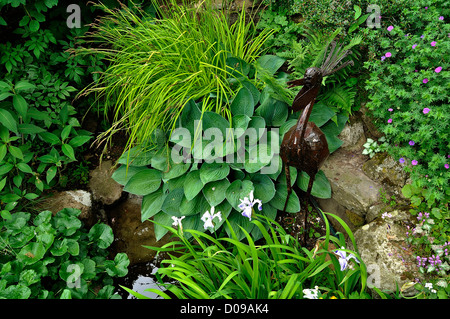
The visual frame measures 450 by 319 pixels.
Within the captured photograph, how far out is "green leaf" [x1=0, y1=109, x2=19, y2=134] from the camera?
7.00 ft

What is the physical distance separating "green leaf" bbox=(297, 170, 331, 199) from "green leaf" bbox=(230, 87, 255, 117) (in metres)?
0.60

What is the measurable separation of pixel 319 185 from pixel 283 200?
0.28 metres

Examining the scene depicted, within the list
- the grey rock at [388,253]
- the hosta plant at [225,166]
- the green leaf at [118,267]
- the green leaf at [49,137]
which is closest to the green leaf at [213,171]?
the hosta plant at [225,166]

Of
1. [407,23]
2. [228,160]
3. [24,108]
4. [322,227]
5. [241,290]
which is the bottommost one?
[322,227]

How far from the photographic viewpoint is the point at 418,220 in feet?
6.78

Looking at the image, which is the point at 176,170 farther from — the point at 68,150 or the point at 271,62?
the point at 271,62

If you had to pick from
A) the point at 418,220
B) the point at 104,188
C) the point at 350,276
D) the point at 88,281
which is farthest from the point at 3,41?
the point at 418,220

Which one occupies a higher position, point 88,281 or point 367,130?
point 367,130

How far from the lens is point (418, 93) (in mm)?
2092

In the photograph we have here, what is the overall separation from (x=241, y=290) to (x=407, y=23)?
6.82 feet

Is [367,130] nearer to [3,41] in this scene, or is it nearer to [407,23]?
[407,23]

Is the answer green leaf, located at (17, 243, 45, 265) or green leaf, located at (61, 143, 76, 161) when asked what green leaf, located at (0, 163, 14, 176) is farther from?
green leaf, located at (17, 243, 45, 265)

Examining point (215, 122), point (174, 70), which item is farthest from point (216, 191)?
point (174, 70)
